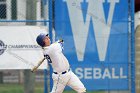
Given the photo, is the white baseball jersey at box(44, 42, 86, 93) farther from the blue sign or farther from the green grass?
the green grass

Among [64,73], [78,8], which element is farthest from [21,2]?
[64,73]

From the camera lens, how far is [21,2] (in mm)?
13875

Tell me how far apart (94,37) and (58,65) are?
166cm

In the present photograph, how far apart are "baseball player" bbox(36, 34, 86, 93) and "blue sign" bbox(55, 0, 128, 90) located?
1238mm

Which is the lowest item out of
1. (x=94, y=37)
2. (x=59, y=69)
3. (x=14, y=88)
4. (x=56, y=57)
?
(x=14, y=88)

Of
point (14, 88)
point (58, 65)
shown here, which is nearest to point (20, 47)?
point (58, 65)

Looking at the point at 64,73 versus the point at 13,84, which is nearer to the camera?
the point at 64,73

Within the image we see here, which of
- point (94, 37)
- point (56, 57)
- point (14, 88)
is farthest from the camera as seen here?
point (14, 88)

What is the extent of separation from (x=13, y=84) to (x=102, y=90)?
3152mm

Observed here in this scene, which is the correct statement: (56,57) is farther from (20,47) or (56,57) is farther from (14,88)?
(14,88)

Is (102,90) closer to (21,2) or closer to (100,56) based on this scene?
(100,56)

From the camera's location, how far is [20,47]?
43.4 ft

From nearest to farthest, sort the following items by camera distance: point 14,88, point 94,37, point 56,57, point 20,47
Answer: point 56,57, point 20,47, point 94,37, point 14,88

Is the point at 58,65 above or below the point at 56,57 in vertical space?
below
